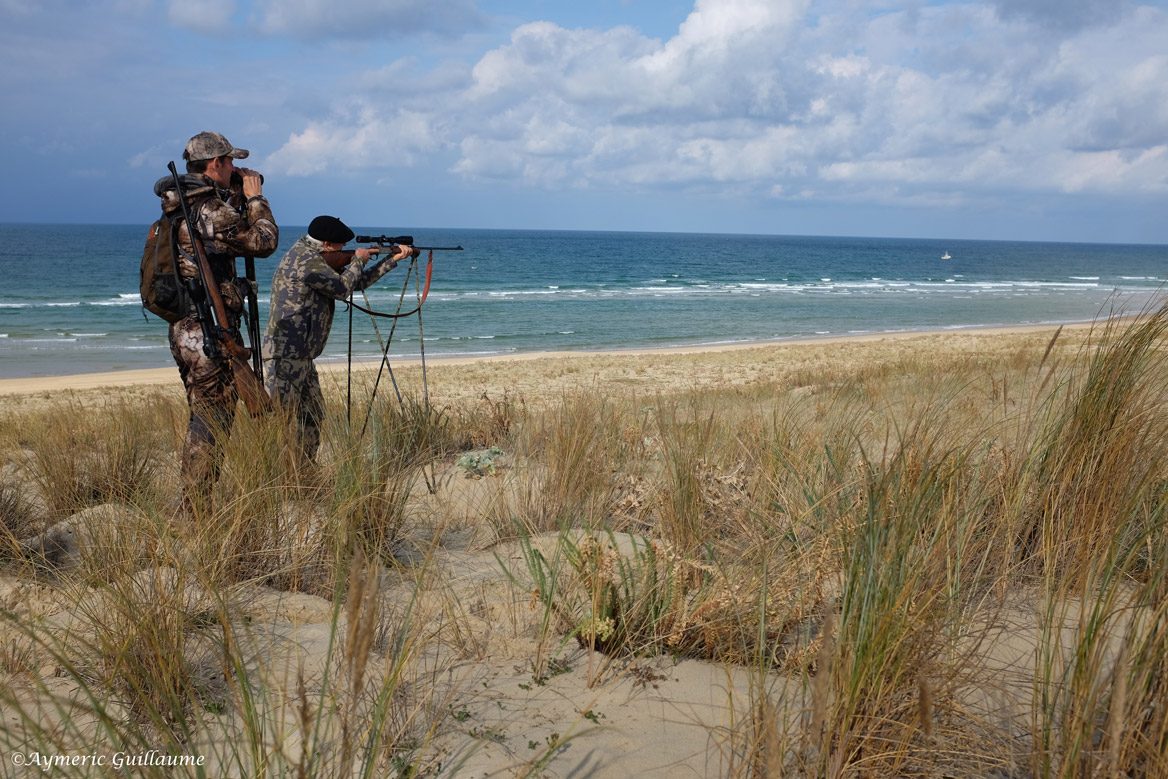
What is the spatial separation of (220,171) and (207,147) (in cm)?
13

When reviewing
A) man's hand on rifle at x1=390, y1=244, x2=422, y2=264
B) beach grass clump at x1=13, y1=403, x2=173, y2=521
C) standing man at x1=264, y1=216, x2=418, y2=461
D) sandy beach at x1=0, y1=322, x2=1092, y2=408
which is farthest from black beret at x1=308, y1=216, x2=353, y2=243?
sandy beach at x1=0, y1=322, x2=1092, y2=408

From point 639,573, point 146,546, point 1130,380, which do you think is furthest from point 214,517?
point 1130,380

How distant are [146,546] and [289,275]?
2369 mm

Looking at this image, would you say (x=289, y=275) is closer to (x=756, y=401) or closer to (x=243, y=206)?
(x=243, y=206)

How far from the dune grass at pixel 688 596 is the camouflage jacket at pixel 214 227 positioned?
0.95 meters

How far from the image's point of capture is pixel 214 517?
2.73m

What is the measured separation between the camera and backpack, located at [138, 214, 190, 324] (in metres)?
3.89

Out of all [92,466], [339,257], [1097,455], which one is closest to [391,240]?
[339,257]

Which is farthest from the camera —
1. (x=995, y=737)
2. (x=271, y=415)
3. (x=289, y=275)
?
(x=289, y=275)

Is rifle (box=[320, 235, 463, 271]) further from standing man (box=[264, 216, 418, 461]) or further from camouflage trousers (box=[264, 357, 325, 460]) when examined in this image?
camouflage trousers (box=[264, 357, 325, 460])

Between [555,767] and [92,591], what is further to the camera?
[92,591]

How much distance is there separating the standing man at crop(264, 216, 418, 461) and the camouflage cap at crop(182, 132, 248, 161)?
2.22 ft

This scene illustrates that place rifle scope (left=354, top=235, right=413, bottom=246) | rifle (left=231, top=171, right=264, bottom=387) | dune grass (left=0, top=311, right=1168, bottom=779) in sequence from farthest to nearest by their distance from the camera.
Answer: rifle scope (left=354, top=235, right=413, bottom=246) → rifle (left=231, top=171, right=264, bottom=387) → dune grass (left=0, top=311, right=1168, bottom=779)

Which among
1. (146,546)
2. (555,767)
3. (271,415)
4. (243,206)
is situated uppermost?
(243,206)
